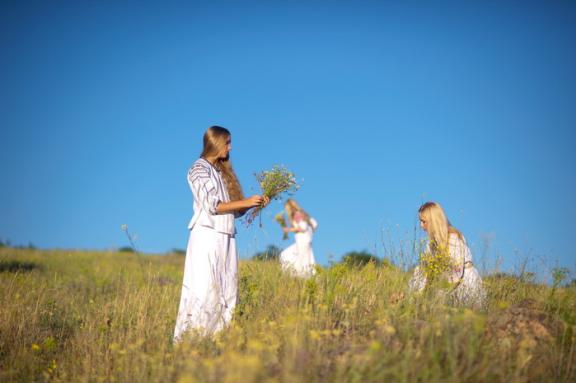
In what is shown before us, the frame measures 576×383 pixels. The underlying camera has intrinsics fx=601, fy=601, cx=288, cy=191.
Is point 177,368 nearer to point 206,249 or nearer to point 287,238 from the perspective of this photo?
point 206,249

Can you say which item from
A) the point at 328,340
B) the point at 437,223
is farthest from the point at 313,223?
the point at 328,340

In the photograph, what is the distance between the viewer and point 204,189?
6031 mm

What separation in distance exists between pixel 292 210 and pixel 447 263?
10534 mm

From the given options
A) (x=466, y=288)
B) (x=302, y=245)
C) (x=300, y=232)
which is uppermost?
(x=300, y=232)

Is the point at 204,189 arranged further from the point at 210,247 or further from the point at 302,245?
the point at 302,245

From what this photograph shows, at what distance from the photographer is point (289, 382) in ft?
12.0

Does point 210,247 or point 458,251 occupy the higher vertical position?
point 458,251

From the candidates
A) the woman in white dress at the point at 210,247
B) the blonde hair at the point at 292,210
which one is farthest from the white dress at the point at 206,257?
the blonde hair at the point at 292,210

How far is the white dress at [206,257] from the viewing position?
6039 millimetres

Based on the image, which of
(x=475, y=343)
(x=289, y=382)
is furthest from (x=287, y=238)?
(x=289, y=382)

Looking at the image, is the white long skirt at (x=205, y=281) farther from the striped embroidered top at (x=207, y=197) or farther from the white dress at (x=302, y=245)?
the white dress at (x=302, y=245)

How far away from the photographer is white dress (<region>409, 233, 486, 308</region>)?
645cm

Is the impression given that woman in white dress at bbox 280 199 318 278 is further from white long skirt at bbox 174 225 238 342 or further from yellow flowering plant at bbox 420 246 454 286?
white long skirt at bbox 174 225 238 342

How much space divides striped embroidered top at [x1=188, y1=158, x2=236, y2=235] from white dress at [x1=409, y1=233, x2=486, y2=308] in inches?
81.5
